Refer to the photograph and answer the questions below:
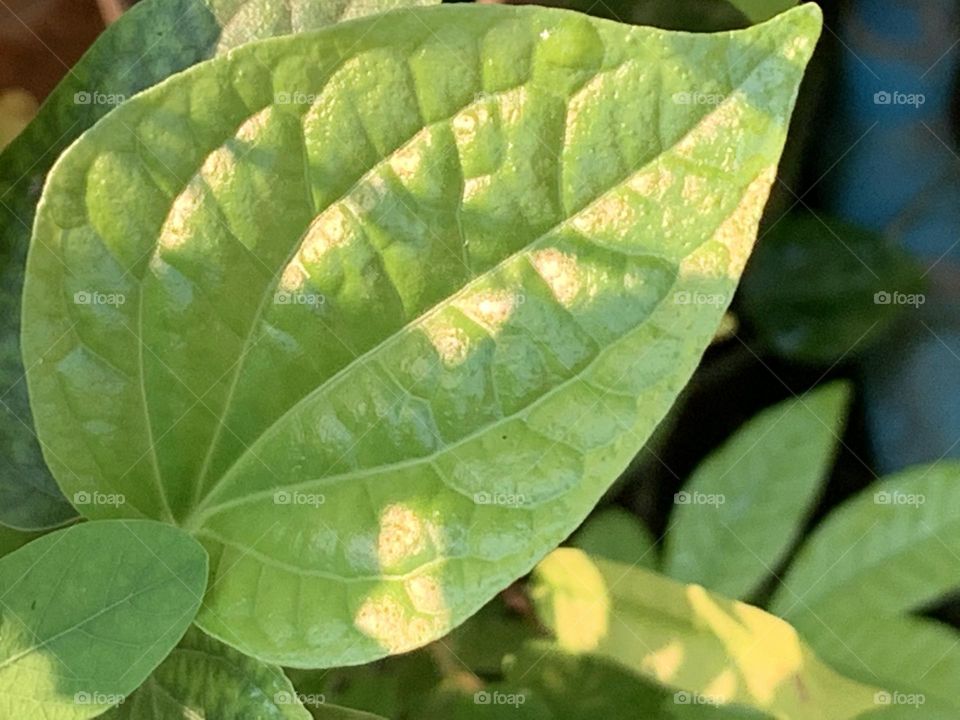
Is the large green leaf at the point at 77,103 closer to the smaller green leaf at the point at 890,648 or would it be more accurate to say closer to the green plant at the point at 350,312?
the green plant at the point at 350,312

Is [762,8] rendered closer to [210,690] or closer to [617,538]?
[617,538]

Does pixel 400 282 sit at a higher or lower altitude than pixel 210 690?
higher

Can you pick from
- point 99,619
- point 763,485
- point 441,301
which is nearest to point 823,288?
point 763,485

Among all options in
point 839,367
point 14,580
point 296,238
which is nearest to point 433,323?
point 296,238

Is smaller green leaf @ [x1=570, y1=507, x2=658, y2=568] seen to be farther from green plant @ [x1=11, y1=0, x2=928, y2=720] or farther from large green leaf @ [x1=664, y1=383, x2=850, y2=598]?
green plant @ [x1=11, y1=0, x2=928, y2=720]

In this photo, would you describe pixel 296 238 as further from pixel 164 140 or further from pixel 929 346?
pixel 929 346
